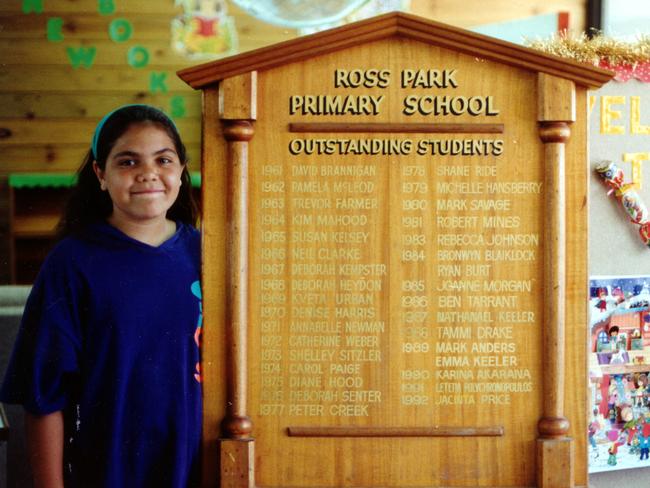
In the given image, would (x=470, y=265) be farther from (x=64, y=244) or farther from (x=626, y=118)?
(x=626, y=118)

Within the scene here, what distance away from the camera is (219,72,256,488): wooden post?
1.38m

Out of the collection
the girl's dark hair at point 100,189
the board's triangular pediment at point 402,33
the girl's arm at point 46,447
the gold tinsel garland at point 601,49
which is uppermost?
the gold tinsel garland at point 601,49

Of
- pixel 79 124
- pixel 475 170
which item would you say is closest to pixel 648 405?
pixel 475 170

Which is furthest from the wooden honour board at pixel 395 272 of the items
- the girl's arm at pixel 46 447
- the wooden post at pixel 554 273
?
the girl's arm at pixel 46 447

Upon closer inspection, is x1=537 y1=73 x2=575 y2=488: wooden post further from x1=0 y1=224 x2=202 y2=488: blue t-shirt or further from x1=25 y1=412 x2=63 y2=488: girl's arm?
x1=25 y1=412 x2=63 y2=488: girl's arm

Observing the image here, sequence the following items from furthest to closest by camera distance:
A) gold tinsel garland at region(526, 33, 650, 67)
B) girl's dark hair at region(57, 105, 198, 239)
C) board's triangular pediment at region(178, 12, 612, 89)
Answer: gold tinsel garland at region(526, 33, 650, 67) → girl's dark hair at region(57, 105, 198, 239) → board's triangular pediment at region(178, 12, 612, 89)

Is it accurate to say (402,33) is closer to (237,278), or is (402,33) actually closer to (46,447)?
(237,278)

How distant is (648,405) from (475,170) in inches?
43.0

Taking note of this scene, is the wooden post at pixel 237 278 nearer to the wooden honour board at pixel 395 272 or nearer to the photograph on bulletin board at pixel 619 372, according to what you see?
the wooden honour board at pixel 395 272

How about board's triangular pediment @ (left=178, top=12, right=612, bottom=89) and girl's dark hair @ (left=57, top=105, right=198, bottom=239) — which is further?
girl's dark hair @ (left=57, top=105, right=198, bottom=239)

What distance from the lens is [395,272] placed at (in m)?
1.41

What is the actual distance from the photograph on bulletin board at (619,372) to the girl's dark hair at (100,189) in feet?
3.63

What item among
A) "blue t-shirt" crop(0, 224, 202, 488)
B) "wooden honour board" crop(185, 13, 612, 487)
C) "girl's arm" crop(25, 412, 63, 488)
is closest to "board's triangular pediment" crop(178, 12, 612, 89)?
"wooden honour board" crop(185, 13, 612, 487)

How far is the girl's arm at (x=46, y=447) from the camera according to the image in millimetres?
1470
